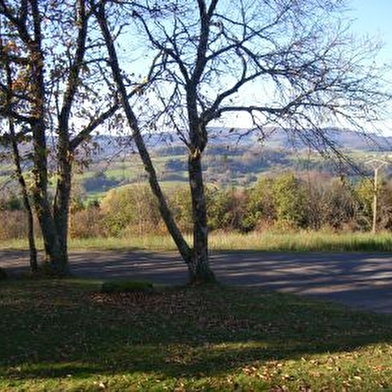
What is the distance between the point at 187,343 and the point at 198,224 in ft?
19.1


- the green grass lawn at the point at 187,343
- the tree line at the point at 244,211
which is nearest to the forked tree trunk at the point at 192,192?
the green grass lawn at the point at 187,343

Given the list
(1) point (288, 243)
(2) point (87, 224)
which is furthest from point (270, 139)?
(2) point (87, 224)

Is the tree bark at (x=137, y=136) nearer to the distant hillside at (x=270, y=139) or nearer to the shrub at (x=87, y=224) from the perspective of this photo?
the distant hillside at (x=270, y=139)

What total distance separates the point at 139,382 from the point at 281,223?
33401 mm

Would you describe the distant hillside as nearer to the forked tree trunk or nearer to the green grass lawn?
the forked tree trunk

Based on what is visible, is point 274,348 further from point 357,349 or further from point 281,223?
point 281,223

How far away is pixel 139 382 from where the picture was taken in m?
6.75

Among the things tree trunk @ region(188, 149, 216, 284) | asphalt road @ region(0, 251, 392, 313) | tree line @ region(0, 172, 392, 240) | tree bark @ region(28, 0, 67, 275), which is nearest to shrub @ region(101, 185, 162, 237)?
tree line @ region(0, 172, 392, 240)

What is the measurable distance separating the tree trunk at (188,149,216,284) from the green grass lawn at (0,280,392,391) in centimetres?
136

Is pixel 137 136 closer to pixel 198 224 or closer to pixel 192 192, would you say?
pixel 192 192

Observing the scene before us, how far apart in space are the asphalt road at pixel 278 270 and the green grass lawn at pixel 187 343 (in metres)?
2.03

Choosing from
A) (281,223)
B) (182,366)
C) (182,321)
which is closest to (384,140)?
(182,321)

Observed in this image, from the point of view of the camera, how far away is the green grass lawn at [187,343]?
6.85m

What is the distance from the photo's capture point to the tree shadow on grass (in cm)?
753
